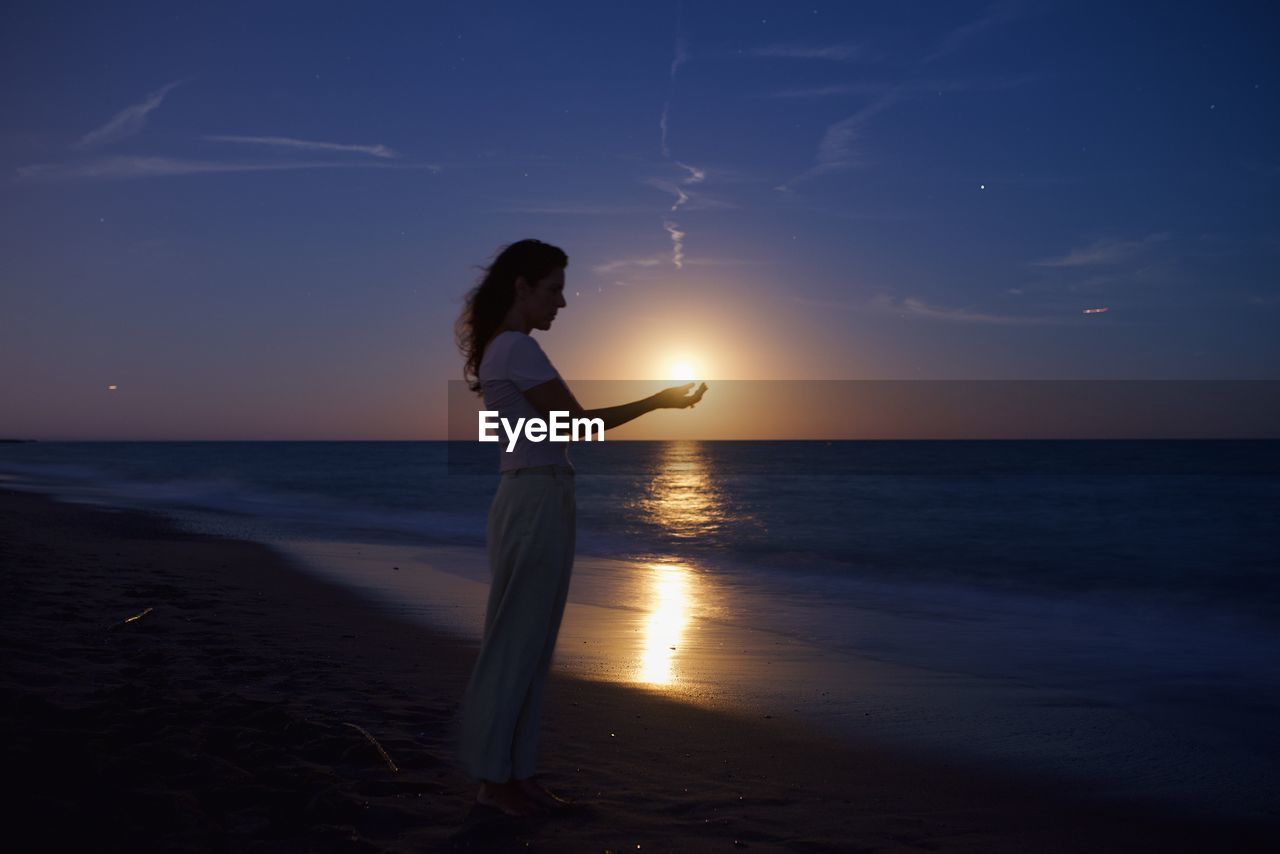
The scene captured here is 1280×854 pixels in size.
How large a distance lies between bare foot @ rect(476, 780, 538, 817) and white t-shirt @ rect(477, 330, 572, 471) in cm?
122

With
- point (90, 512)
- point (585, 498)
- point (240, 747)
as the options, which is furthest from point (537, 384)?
point (585, 498)

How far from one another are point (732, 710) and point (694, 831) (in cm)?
218

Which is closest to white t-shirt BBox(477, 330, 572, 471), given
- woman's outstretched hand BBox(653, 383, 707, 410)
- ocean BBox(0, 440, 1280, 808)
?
woman's outstretched hand BBox(653, 383, 707, 410)

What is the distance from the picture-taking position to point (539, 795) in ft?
11.5

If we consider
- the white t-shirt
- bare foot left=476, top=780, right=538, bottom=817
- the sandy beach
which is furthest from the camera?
bare foot left=476, top=780, right=538, bottom=817

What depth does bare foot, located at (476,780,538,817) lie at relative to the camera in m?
3.38

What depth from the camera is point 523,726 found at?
3424 millimetres

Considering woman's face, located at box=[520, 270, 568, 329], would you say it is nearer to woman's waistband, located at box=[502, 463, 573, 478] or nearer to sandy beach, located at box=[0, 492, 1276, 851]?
woman's waistband, located at box=[502, 463, 573, 478]

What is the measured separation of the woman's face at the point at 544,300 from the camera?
3443 mm

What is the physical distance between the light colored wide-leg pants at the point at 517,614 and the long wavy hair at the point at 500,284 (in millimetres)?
535

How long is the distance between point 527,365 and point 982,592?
12188mm

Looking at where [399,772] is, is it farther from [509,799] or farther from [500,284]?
[500,284]

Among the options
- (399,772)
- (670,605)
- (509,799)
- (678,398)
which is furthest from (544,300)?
(670,605)

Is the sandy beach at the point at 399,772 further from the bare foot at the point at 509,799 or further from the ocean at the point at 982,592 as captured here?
the ocean at the point at 982,592
